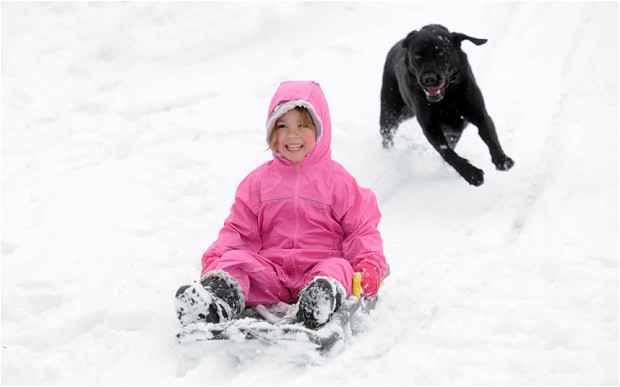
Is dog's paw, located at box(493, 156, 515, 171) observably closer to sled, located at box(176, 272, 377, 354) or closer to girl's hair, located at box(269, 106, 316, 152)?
girl's hair, located at box(269, 106, 316, 152)

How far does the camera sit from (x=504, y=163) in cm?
427

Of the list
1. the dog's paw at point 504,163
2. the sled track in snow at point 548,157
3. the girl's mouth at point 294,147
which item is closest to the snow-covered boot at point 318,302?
the girl's mouth at point 294,147

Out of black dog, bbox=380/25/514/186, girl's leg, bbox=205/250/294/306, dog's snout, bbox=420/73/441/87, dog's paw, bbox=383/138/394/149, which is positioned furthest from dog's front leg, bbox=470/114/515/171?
girl's leg, bbox=205/250/294/306

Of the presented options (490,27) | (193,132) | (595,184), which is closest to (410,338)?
(595,184)

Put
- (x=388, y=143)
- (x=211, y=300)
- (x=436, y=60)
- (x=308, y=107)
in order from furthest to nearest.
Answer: (x=388, y=143) → (x=436, y=60) → (x=308, y=107) → (x=211, y=300)

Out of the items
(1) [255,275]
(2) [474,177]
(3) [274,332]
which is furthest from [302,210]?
(2) [474,177]

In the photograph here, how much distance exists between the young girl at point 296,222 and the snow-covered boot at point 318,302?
161 mm

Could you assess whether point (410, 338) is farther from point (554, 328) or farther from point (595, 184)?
point (595, 184)

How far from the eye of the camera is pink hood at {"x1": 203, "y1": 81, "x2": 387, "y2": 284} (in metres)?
3.08

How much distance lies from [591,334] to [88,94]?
501 centimetres

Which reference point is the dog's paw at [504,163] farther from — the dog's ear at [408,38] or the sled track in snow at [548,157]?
the dog's ear at [408,38]

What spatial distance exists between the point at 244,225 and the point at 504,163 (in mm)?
1868

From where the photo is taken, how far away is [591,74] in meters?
6.04

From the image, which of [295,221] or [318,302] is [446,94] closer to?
[295,221]
